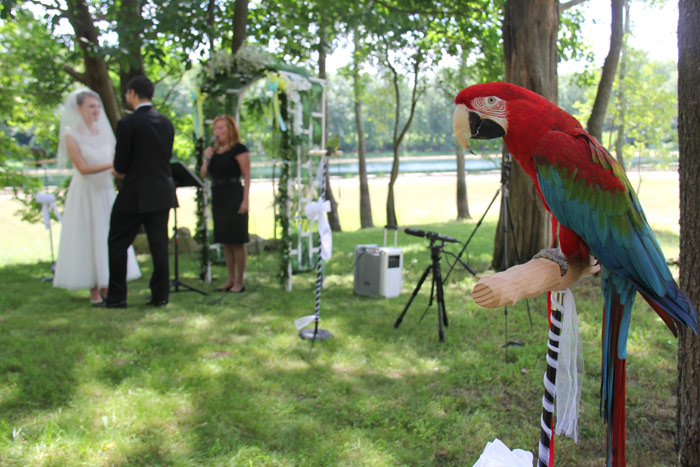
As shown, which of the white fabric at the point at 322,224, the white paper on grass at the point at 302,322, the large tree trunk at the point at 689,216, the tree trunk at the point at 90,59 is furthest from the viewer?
the tree trunk at the point at 90,59

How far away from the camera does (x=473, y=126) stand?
57.7 inches

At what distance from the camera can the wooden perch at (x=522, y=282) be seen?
3.85 feet

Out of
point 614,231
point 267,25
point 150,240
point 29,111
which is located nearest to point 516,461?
point 614,231

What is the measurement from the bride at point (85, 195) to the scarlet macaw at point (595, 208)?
432cm

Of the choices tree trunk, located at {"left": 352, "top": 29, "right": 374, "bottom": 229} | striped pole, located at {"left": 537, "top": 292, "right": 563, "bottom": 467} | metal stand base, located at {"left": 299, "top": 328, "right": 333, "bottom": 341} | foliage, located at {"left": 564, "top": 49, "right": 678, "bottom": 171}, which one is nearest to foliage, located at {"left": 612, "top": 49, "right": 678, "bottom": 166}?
foliage, located at {"left": 564, "top": 49, "right": 678, "bottom": 171}

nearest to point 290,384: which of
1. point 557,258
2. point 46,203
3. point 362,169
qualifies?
point 557,258

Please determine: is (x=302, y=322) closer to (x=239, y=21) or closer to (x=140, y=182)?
(x=140, y=182)

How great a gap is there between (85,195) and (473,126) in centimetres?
453

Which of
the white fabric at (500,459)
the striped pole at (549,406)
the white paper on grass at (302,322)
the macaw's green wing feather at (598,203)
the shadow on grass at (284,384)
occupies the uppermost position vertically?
the macaw's green wing feather at (598,203)

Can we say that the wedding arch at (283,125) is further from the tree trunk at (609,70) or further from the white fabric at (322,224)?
the tree trunk at (609,70)

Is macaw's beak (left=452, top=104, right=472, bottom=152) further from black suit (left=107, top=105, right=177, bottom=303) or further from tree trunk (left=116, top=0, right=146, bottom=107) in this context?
tree trunk (left=116, top=0, right=146, bottom=107)

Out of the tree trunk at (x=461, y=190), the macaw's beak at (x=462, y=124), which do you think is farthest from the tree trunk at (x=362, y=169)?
the macaw's beak at (x=462, y=124)

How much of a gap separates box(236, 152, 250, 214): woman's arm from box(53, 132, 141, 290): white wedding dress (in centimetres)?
130

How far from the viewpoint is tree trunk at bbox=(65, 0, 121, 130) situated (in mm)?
6254
